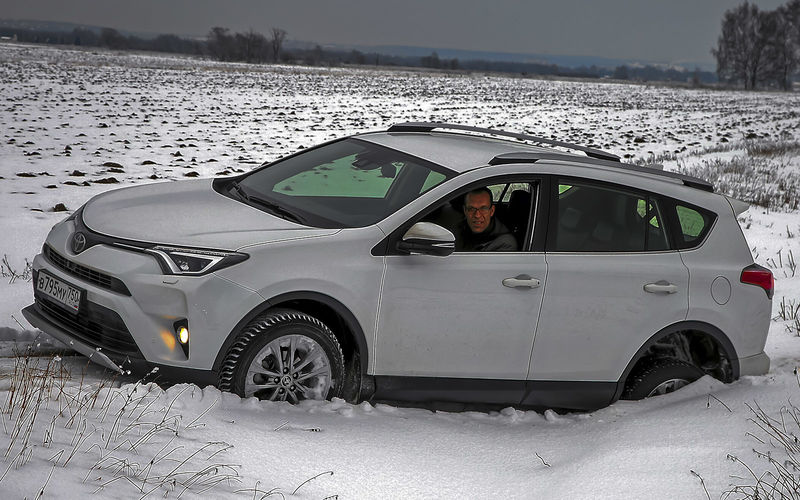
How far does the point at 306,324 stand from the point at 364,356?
0.41 m

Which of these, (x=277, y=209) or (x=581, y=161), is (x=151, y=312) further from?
(x=581, y=161)

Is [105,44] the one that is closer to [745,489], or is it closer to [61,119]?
[61,119]

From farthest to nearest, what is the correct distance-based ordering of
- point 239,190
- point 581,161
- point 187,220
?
point 239,190, point 581,161, point 187,220

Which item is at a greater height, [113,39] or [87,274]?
[113,39]

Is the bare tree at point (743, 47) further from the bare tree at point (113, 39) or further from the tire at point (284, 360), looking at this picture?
the tire at point (284, 360)

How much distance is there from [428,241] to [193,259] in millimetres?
1218

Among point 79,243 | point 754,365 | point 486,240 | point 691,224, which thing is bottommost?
point 754,365

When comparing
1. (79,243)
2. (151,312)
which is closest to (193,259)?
(151,312)

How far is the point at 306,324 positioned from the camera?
4430 mm

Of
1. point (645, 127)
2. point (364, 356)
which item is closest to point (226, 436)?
point (364, 356)

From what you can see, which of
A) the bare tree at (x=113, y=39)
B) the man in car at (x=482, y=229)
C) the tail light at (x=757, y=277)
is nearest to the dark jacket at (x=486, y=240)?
the man in car at (x=482, y=229)

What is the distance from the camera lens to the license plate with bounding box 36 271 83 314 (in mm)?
4477

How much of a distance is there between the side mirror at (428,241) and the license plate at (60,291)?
1.72m

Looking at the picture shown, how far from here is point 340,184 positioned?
5488 millimetres
